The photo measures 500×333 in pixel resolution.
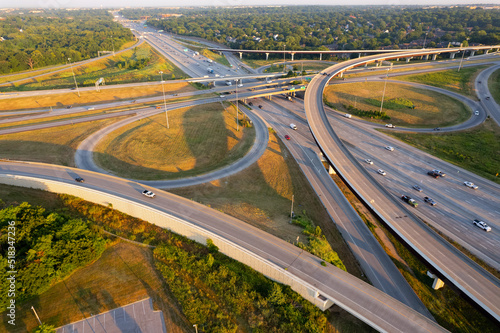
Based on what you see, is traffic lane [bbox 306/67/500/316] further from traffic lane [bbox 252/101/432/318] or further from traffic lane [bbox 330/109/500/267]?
traffic lane [bbox 330/109/500/267]

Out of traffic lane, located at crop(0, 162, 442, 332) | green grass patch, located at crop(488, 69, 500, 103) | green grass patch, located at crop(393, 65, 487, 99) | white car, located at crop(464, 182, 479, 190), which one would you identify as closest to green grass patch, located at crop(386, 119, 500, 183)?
white car, located at crop(464, 182, 479, 190)

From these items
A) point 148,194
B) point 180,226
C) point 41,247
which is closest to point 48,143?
point 148,194

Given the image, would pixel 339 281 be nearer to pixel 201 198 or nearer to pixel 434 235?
pixel 434 235

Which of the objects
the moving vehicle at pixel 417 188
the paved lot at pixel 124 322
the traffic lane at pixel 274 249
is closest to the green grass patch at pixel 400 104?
the moving vehicle at pixel 417 188

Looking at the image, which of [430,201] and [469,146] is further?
[469,146]

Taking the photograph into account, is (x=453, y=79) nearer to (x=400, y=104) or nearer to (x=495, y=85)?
(x=495, y=85)

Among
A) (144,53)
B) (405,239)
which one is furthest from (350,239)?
(144,53)

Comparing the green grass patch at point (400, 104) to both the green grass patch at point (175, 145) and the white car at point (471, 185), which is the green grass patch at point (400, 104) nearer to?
the white car at point (471, 185)

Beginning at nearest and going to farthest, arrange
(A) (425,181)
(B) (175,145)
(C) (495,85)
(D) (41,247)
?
(D) (41,247)
(A) (425,181)
(B) (175,145)
(C) (495,85)
